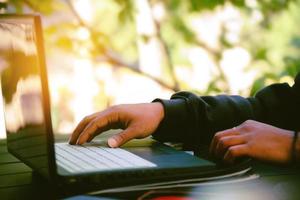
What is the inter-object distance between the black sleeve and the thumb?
0.10 meters

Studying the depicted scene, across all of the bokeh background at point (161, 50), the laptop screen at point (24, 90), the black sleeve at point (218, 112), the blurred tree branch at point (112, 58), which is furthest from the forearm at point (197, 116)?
the blurred tree branch at point (112, 58)

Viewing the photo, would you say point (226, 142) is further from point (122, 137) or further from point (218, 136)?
point (122, 137)

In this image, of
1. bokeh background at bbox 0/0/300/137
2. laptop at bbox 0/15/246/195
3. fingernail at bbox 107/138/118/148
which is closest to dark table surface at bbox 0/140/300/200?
laptop at bbox 0/15/246/195

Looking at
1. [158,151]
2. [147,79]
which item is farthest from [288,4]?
[158,151]

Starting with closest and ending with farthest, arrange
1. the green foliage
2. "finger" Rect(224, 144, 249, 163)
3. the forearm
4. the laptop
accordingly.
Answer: the laptop < "finger" Rect(224, 144, 249, 163) < the forearm < the green foliage

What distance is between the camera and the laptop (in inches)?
25.5

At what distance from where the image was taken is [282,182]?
2.60 ft

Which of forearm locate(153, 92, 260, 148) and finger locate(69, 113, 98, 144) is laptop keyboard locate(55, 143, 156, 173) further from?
forearm locate(153, 92, 260, 148)

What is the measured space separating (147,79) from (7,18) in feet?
6.50

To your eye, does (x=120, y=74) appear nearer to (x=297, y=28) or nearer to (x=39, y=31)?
(x=297, y=28)

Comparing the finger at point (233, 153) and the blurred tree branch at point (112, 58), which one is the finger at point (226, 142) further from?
the blurred tree branch at point (112, 58)

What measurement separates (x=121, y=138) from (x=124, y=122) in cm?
8

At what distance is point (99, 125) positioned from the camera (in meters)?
0.94

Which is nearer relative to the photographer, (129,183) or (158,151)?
(129,183)
